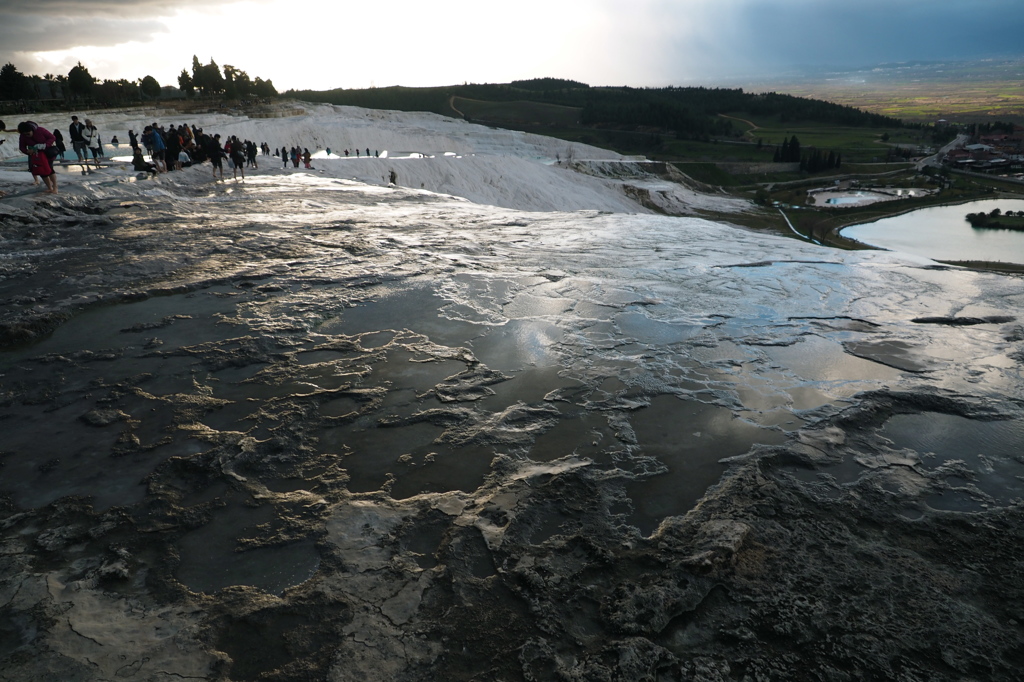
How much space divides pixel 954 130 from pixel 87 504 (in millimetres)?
126396

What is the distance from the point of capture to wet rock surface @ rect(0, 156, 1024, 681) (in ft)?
7.59

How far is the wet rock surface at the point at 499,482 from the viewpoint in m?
2.31

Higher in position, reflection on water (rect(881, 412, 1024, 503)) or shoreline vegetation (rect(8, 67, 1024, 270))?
shoreline vegetation (rect(8, 67, 1024, 270))

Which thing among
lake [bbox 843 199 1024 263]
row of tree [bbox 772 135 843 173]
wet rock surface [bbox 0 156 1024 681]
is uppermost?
row of tree [bbox 772 135 843 173]

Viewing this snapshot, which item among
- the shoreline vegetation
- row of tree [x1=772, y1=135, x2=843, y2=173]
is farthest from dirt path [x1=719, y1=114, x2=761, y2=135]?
row of tree [x1=772, y1=135, x2=843, y2=173]

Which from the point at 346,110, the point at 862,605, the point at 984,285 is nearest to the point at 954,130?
the point at 346,110

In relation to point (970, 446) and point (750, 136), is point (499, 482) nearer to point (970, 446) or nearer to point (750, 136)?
point (970, 446)

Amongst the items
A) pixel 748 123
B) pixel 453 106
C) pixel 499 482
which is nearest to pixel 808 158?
pixel 748 123

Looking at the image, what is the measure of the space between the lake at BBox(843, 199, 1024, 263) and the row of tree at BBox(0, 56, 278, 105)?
61.0 meters

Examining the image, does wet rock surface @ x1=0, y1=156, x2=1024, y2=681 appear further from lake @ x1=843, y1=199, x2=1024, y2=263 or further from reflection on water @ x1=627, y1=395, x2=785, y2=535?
lake @ x1=843, y1=199, x2=1024, y2=263

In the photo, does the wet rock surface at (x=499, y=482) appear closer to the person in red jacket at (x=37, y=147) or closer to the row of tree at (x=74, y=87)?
the person in red jacket at (x=37, y=147)

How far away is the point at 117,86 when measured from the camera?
5225 cm

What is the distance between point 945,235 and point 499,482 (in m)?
53.9

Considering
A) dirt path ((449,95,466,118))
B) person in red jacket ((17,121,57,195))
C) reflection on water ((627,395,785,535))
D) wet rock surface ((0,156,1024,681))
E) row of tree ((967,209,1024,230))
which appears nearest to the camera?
wet rock surface ((0,156,1024,681))
